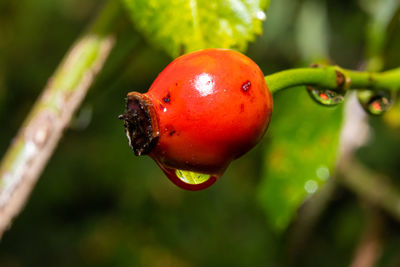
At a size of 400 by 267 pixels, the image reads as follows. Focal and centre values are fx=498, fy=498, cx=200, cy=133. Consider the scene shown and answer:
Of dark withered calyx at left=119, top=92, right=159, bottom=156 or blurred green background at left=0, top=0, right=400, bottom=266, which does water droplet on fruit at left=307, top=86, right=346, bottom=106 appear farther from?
blurred green background at left=0, top=0, right=400, bottom=266

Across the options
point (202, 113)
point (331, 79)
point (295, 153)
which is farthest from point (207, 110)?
point (295, 153)

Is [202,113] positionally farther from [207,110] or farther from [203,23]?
[203,23]

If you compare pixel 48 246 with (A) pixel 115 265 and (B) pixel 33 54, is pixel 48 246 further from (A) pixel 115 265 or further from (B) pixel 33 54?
(B) pixel 33 54

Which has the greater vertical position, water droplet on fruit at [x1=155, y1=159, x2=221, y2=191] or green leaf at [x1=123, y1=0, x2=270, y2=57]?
green leaf at [x1=123, y1=0, x2=270, y2=57]

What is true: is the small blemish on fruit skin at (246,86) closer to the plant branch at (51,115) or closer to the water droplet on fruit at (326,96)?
the water droplet on fruit at (326,96)

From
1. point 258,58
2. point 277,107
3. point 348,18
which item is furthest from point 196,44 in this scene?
point 348,18

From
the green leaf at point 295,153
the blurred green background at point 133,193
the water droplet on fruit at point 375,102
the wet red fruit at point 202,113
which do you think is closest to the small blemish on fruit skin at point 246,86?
the wet red fruit at point 202,113

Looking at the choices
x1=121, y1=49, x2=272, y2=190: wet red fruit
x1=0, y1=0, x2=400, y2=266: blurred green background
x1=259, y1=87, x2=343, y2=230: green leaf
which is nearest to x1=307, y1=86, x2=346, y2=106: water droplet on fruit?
x1=121, y1=49, x2=272, y2=190: wet red fruit
